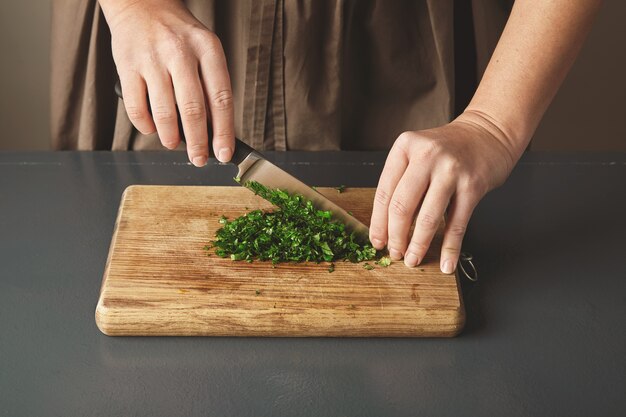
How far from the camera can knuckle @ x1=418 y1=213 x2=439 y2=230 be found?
1.18m

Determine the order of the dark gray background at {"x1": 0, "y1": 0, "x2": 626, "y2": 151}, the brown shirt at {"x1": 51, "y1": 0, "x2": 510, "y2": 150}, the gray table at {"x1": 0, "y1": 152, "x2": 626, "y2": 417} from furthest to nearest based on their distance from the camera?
the dark gray background at {"x1": 0, "y1": 0, "x2": 626, "y2": 151}, the brown shirt at {"x1": 51, "y1": 0, "x2": 510, "y2": 150}, the gray table at {"x1": 0, "y1": 152, "x2": 626, "y2": 417}

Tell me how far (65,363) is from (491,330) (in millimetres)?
598

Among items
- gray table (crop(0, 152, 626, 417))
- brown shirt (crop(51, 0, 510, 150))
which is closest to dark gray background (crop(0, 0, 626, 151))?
brown shirt (crop(51, 0, 510, 150))

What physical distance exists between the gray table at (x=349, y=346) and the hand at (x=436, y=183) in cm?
12

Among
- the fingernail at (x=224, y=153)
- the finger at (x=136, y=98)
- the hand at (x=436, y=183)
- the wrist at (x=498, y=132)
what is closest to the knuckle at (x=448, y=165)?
the hand at (x=436, y=183)

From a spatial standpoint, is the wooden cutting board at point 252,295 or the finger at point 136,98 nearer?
the wooden cutting board at point 252,295

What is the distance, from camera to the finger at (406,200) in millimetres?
1167

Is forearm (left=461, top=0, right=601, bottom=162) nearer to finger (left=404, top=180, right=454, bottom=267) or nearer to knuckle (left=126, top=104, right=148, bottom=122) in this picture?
Answer: finger (left=404, top=180, right=454, bottom=267)

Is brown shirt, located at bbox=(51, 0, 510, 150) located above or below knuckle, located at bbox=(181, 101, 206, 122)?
below

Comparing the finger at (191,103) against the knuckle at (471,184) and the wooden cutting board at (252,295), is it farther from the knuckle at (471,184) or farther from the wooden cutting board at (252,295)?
the knuckle at (471,184)

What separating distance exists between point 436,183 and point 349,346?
27cm

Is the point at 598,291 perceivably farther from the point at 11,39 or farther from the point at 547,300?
the point at 11,39

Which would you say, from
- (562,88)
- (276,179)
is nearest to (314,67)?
(276,179)

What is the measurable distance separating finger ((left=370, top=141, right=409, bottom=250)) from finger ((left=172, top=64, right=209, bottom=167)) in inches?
11.3
